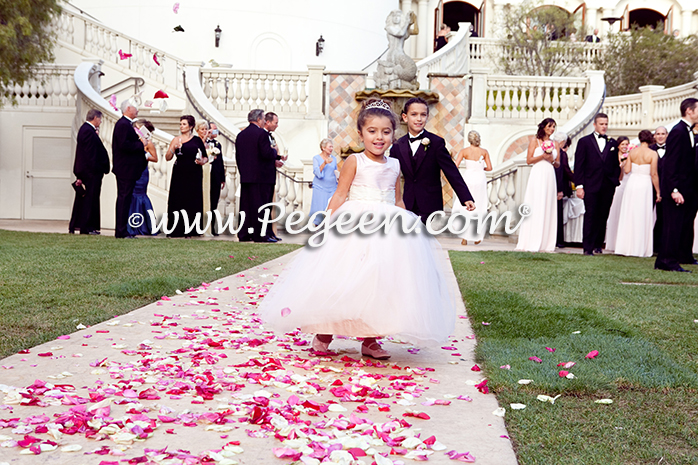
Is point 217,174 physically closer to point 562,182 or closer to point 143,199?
point 143,199

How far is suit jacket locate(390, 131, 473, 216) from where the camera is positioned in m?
7.62

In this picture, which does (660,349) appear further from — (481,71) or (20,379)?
(481,71)

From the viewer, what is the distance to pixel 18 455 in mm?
2904

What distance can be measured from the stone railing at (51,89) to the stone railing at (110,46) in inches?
201

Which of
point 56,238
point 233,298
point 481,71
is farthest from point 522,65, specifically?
Result: point 233,298

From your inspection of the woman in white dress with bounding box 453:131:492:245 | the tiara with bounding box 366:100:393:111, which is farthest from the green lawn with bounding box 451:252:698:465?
the woman in white dress with bounding box 453:131:492:245

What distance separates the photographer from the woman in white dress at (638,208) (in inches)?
525

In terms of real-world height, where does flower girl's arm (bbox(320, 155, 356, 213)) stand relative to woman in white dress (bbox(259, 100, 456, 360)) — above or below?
above

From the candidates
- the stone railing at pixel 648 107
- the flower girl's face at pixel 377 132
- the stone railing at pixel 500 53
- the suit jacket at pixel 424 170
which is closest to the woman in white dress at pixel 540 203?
the suit jacket at pixel 424 170

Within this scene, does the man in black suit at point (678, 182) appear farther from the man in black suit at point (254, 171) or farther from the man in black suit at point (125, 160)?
the man in black suit at point (125, 160)

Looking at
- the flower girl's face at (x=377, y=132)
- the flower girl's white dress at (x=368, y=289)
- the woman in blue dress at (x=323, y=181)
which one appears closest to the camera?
the flower girl's white dress at (x=368, y=289)

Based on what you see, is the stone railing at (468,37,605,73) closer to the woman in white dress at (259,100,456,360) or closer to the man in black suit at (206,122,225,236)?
the man in black suit at (206,122,225,236)

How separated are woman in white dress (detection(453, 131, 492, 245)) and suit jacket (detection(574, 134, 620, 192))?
6.61 ft

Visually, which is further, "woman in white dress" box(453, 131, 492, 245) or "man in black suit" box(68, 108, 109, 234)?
"woman in white dress" box(453, 131, 492, 245)
